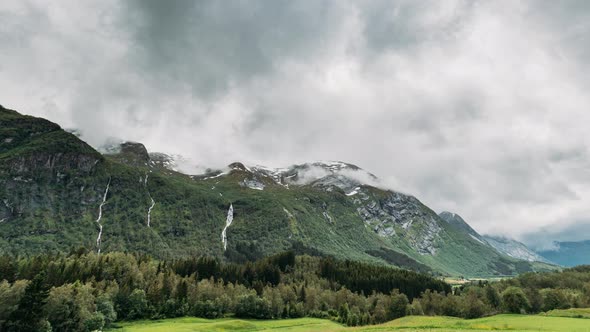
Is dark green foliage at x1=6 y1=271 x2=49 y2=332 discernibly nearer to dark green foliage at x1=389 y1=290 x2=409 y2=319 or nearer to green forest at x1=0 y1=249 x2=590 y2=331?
green forest at x1=0 y1=249 x2=590 y2=331

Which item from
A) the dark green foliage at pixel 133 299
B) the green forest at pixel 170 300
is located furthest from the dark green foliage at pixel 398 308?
the green forest at pixel 170 300

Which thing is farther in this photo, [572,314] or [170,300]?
[170,300]

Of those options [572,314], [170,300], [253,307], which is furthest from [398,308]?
[170,300]

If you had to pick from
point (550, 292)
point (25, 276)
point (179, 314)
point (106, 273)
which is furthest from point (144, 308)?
point (550, 292)

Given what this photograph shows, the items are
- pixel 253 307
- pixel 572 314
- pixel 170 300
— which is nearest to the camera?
pixel 572 314

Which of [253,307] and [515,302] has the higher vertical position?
[515,302]

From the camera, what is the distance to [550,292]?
140m

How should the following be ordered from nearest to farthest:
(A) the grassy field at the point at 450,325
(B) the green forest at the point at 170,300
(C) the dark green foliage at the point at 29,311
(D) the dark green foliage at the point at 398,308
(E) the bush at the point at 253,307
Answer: (A) the grassy field at the point at 450,325 → (C) the dark green foliage at the point at 29,311 → (B) the green forest at the point at 170,300 → (E) the bush at the point at 253,307 → (D) the dark green foliage at the point at 398,308

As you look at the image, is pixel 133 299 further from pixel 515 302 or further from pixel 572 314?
pixel 515 302

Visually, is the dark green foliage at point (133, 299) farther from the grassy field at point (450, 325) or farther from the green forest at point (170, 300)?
the grassy field at point (450, 325)

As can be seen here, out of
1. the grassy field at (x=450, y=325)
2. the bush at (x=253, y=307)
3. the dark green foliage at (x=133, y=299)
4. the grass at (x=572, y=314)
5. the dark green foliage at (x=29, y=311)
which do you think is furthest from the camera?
the bush at (x=253, y=307)

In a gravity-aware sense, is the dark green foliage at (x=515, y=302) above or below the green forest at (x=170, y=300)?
above

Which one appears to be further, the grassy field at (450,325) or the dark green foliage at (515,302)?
the dark green foliage at (515,302)

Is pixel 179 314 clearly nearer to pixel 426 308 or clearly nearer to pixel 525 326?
pixel 426 308
